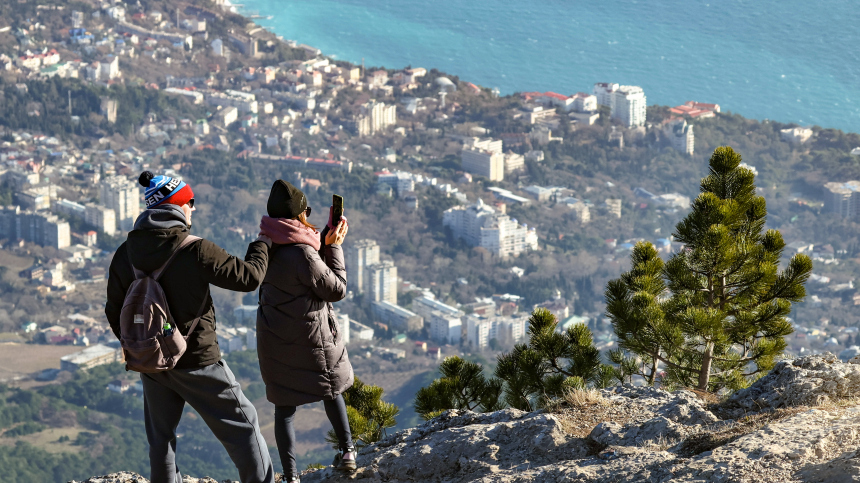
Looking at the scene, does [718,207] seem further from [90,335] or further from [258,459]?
[90,335]

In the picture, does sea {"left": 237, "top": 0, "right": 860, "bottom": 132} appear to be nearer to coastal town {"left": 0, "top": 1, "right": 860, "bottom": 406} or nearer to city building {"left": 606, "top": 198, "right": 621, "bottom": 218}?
coastal town {"left": 0, "top": 1, "right": 860, "bottom": 406}

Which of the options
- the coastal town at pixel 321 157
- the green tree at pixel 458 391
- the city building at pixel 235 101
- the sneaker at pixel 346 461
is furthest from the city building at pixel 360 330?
the sneaker at pixel 346 461

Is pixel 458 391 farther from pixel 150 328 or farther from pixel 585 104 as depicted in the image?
pixel 585 104

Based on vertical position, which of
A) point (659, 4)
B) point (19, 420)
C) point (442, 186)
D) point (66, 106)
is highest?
point (659, 4)

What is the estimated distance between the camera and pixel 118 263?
64.5 inches

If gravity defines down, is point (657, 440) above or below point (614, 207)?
above

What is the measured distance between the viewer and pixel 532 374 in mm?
2967

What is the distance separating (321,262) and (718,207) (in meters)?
1.46

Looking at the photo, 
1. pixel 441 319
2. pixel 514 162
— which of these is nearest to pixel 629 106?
pixel 514 162

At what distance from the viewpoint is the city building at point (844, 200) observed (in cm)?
3878

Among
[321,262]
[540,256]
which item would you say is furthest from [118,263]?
[540,256]

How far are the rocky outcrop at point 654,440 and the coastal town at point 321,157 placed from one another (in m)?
26.4

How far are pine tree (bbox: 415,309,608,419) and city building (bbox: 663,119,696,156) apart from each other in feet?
154

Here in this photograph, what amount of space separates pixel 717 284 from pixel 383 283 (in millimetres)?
31463
